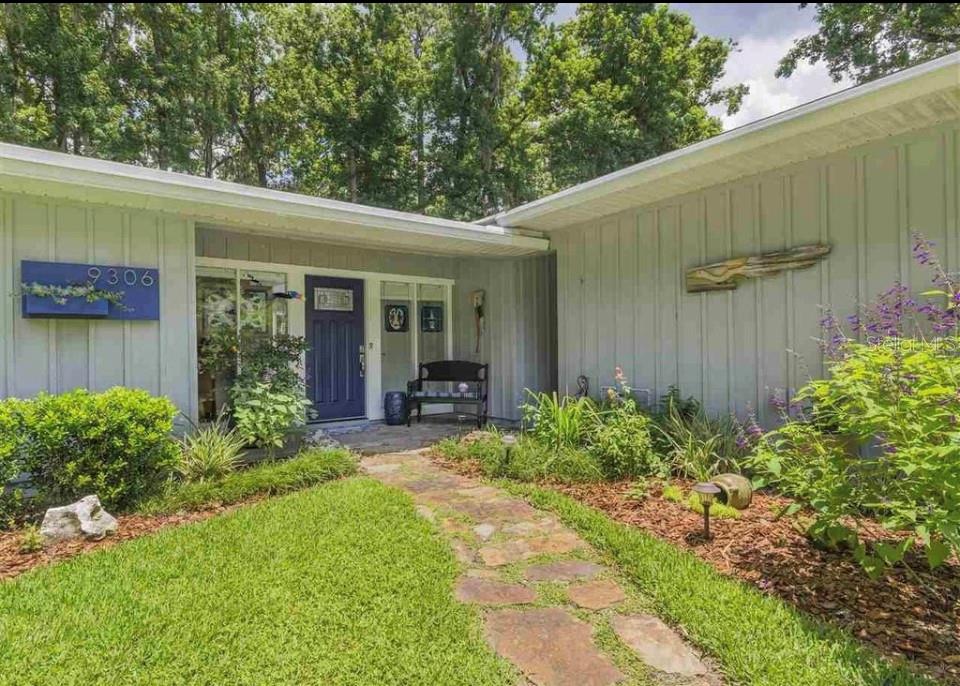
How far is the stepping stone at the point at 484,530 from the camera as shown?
3.03m

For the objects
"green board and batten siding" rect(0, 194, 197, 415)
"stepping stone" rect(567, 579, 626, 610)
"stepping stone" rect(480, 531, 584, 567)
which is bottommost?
"stepping stone" rect(567, 579, 626, 610)

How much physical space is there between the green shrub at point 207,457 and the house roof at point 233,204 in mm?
1903

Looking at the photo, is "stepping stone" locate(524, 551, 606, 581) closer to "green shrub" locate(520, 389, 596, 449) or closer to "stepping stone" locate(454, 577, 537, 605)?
"stepping stone" locate(454, 577, 537, 605)

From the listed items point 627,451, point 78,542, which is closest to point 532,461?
point 627,451

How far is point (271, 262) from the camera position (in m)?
6.25

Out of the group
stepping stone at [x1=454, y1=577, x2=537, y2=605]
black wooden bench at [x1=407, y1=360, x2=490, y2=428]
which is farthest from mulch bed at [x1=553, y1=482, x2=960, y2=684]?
black wooden bench at [x1=407, y1=360, x2=490, y2=428]

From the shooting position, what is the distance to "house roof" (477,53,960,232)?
9.53 ft

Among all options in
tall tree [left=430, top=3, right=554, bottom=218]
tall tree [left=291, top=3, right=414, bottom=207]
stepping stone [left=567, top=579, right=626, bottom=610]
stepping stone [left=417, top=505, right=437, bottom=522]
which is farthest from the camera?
tall tree [left=430, top=3, right=554, bottom=218]

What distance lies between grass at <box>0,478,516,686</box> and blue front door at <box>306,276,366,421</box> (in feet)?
11.9

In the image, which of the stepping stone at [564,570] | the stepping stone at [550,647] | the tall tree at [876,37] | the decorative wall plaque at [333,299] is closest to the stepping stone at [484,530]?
the stepping stone at [564,570]

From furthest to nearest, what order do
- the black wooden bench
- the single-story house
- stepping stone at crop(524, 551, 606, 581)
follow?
the black wooden bench → the single-story house → stepping stone at crop(524, 551, 606, 581)

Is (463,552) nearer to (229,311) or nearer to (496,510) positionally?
(496,510)

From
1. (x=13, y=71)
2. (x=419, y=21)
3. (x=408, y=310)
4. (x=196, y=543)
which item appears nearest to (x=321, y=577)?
(x=196, y=543)

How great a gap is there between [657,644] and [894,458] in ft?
3.99
